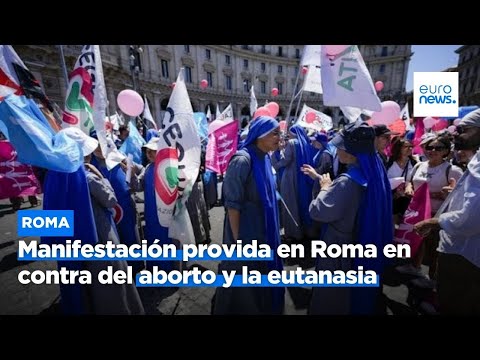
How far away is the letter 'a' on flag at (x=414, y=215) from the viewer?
2.51 m

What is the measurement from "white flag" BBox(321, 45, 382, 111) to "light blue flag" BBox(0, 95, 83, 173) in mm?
2672

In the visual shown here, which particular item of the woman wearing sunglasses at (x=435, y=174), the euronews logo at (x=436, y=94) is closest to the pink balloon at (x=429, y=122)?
the euronews logo at (x=436, y=94)

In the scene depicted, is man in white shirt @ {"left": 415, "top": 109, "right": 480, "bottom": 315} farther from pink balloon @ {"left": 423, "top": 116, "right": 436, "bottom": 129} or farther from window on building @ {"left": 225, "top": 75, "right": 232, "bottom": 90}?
window on building @ {"left": 225, "top": 75, "right": 232, "bottom": 90}

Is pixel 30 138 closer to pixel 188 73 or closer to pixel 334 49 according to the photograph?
pixel 334 49

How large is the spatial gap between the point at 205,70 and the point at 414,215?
32.9 metres

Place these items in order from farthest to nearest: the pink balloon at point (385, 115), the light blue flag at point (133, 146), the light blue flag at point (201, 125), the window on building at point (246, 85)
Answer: the window on building at point (246, 85)
the light blue flag at point (201, 125)
the light blue flag at point (133, 146)
the pink balloon at point (385, 115)

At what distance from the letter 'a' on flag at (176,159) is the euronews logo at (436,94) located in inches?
126

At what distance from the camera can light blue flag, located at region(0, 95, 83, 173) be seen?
4.88 ft

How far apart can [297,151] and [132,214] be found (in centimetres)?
280

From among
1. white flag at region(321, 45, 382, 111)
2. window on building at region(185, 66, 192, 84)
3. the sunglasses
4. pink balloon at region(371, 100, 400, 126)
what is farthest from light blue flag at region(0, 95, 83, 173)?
window on building at region(185, 66, 192, 84)

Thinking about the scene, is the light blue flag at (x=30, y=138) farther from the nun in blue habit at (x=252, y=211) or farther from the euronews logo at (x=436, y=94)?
the euronews logo at (x=436, y=94)

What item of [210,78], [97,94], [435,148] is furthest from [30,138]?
[210,78]
